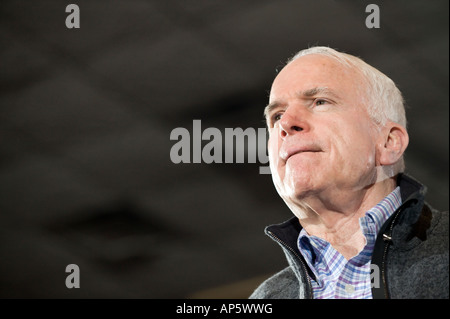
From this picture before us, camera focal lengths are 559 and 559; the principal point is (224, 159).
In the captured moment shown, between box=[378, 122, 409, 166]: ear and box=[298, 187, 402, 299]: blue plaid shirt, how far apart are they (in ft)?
0.22

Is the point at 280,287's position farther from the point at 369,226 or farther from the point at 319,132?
the point at 319,132

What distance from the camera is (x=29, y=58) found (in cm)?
147

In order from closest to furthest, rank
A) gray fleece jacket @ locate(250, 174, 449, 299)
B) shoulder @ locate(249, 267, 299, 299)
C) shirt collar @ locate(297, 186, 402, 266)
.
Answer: gray fleece jacket @ locate(250, 174, 449, 299) < shirt collar @ locate(297, 186, 402, 266) < shoulder @ locate(249, 267, 299, 299)

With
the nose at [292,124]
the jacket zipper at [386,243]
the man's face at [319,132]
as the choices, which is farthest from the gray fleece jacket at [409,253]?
the nose at [292,124]

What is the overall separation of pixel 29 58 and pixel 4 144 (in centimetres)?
24

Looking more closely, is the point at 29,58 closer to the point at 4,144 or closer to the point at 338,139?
the point at 4,144

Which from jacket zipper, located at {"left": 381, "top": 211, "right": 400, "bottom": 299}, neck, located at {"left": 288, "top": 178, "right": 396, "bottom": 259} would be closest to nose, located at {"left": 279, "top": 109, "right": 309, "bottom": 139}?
neck, located at {"left": 288, "top": 178, "right": 396, "bottom": 259}

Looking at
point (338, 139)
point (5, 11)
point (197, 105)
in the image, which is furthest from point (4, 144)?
point (338, 139)

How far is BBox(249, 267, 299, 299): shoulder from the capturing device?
1210mm

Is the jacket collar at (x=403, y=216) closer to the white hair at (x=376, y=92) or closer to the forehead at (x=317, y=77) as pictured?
the white hair at (x=376, y=92)

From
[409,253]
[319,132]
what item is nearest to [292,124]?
[319,132]

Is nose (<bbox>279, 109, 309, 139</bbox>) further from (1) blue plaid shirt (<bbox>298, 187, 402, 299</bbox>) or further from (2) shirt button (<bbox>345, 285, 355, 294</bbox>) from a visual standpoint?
(2) shirt button (<bbox>345, 285, 355, 294</bbox>)

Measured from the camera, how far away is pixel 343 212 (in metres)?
1.15

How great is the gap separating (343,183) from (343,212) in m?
0.07
